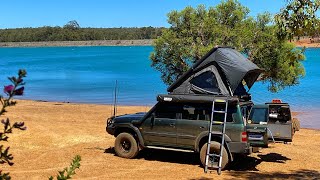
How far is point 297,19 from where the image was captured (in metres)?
5.42

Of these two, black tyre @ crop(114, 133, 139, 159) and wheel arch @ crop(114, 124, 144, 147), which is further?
black tyre @ crop(114, 133, 139, 159)

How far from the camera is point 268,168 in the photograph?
1099 centimetres

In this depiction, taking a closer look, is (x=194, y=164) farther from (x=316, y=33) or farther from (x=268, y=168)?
(x=316, y=33)

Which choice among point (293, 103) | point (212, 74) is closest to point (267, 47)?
point (212, 74)

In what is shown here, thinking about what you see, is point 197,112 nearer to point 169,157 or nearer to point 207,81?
point 207,81

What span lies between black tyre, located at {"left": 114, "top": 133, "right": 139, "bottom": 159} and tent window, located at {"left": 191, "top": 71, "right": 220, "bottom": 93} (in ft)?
7.31

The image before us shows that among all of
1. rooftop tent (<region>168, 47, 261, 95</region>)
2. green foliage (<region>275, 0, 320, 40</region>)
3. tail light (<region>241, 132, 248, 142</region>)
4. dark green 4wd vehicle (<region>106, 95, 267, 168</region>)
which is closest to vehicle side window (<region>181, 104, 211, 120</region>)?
dark green 4wd vehicle (<region>106, 95, 267, 168</region>)

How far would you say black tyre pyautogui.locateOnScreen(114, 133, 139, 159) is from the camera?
38.2 feet

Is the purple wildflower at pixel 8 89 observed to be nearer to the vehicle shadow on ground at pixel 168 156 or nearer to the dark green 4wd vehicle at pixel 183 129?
the dark green 4wd vehicle at pixel 183 129

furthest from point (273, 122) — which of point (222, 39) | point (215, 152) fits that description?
point (222, 39)

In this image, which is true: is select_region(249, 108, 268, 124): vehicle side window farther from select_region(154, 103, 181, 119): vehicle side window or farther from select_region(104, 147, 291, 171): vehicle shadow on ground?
select_region(154, 103, 181, 119): vehicle side window

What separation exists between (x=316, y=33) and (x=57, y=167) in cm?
734

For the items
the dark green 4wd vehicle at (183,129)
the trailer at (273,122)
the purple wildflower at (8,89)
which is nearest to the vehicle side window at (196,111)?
the dark green 4wd vehicle at (183,129)

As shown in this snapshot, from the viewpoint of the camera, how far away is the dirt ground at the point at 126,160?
10148 mm
